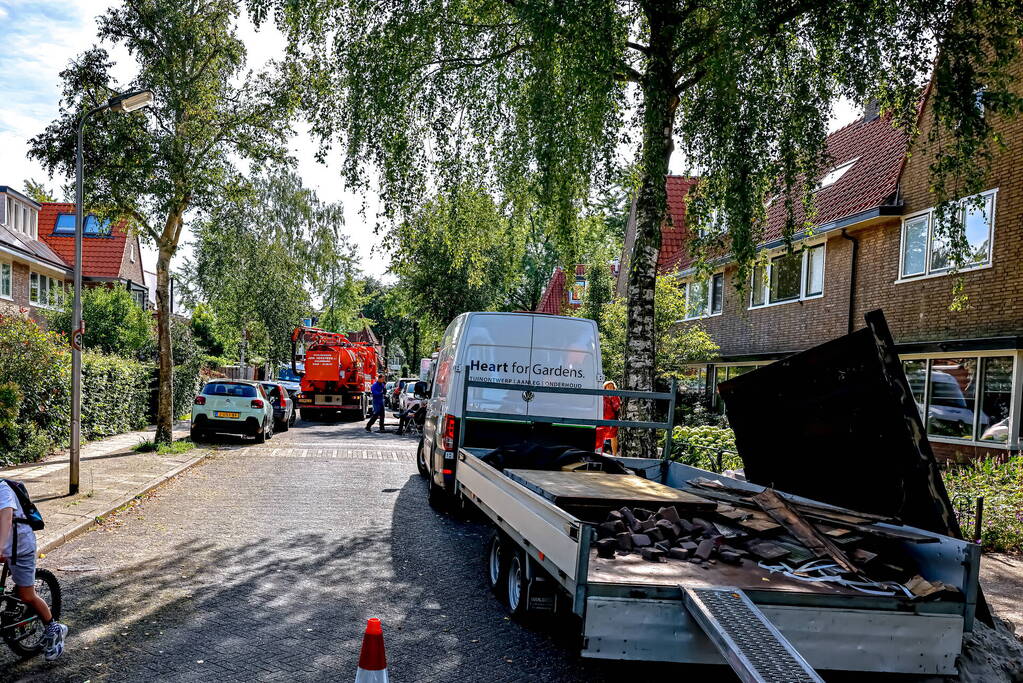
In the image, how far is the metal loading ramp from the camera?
342cm

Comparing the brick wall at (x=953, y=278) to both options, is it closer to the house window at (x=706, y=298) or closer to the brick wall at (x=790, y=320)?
the brick wall at (x=790, y=320)

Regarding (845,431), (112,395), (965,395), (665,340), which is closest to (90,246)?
(112,395)

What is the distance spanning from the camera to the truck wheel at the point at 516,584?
5.79 m

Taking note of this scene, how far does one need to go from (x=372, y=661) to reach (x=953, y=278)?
14915mm

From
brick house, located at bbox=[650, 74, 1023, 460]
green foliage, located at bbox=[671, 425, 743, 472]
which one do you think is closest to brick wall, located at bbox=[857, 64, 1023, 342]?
brick house, located at bbox=[650, 74, 1023, 460]

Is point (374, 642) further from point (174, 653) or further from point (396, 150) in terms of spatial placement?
point (396, 150)

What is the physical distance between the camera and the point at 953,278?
15305 millimetres

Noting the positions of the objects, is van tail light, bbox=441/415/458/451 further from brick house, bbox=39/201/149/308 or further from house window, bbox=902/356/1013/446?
brick house, bbox=39/201/149/308

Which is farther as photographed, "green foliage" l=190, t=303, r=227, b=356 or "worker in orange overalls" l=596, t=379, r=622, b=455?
"green foliage" l=190, t=303, r=227, b=356

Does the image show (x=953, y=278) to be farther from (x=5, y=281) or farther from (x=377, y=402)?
(x=5, y=281)

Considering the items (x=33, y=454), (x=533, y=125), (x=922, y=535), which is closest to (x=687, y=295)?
(x=533, y=125)

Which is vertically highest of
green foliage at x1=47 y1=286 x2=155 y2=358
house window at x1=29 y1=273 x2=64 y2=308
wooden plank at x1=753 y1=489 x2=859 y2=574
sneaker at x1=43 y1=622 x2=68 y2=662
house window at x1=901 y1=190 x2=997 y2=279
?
house window at x1=901 y1=190 x2=997 y2=279

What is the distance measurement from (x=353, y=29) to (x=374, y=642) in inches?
419

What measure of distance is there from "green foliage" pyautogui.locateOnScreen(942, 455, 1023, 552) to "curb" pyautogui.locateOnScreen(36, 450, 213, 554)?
31.2 ft
